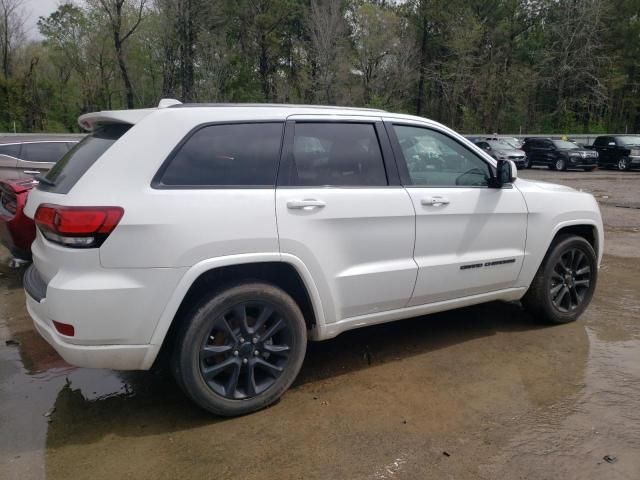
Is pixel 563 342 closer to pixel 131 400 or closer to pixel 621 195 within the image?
pixel 131 400

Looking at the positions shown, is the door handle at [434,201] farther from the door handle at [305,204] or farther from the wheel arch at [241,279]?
the wheel arch at [241,279]

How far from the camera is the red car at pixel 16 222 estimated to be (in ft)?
18.1

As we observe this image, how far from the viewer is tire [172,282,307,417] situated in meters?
3.06

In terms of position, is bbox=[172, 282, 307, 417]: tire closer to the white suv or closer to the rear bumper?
the white suv

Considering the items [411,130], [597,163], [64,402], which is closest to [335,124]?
[411,130]

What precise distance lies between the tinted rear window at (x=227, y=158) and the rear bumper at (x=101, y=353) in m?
0.92

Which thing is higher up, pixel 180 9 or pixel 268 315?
pixel 180 9

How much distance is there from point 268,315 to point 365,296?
2.32 feet

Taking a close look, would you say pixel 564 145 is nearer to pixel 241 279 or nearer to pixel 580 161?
pixel 580 161

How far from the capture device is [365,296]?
3619 millimetres

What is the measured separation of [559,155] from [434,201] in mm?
23080

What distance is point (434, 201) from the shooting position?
3.85m

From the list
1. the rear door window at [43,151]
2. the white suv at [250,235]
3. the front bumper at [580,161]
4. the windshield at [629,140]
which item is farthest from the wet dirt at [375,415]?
the windshield at [629,140]

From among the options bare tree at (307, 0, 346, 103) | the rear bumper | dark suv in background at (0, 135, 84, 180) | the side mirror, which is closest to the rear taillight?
the rear bumper
